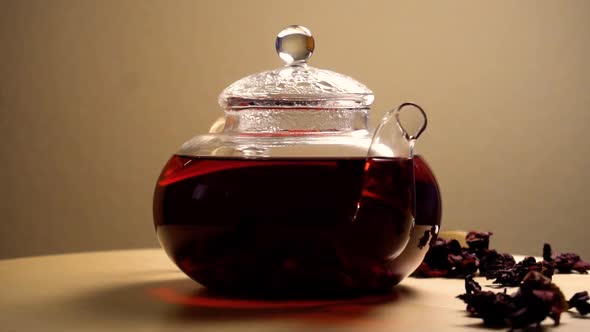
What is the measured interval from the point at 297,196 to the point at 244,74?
5.66ft

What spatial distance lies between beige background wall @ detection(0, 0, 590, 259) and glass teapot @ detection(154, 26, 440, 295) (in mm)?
1617

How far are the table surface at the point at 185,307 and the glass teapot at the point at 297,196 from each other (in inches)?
1.3

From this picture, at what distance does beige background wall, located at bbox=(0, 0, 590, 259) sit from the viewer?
2533mm

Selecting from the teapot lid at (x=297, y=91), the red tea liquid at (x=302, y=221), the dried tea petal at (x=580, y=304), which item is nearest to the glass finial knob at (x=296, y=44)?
the teapot lid at (x=297, y=91)

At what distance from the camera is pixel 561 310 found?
0.80 meters

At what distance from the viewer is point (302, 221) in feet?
2.82

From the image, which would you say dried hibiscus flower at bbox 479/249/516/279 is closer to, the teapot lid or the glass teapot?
the glass teapot

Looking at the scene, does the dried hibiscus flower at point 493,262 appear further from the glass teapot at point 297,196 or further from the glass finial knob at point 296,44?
the glass finial knob at point 296,44

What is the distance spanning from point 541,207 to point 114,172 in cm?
127

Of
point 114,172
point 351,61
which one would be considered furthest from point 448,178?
point 114,172

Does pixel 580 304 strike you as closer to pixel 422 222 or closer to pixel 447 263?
pixel 422 222

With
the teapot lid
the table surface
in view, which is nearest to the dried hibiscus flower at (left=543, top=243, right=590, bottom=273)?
the table surface

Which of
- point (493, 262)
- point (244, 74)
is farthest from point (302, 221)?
point (244, 74)

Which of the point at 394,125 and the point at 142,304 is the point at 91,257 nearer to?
the point at 142,304
